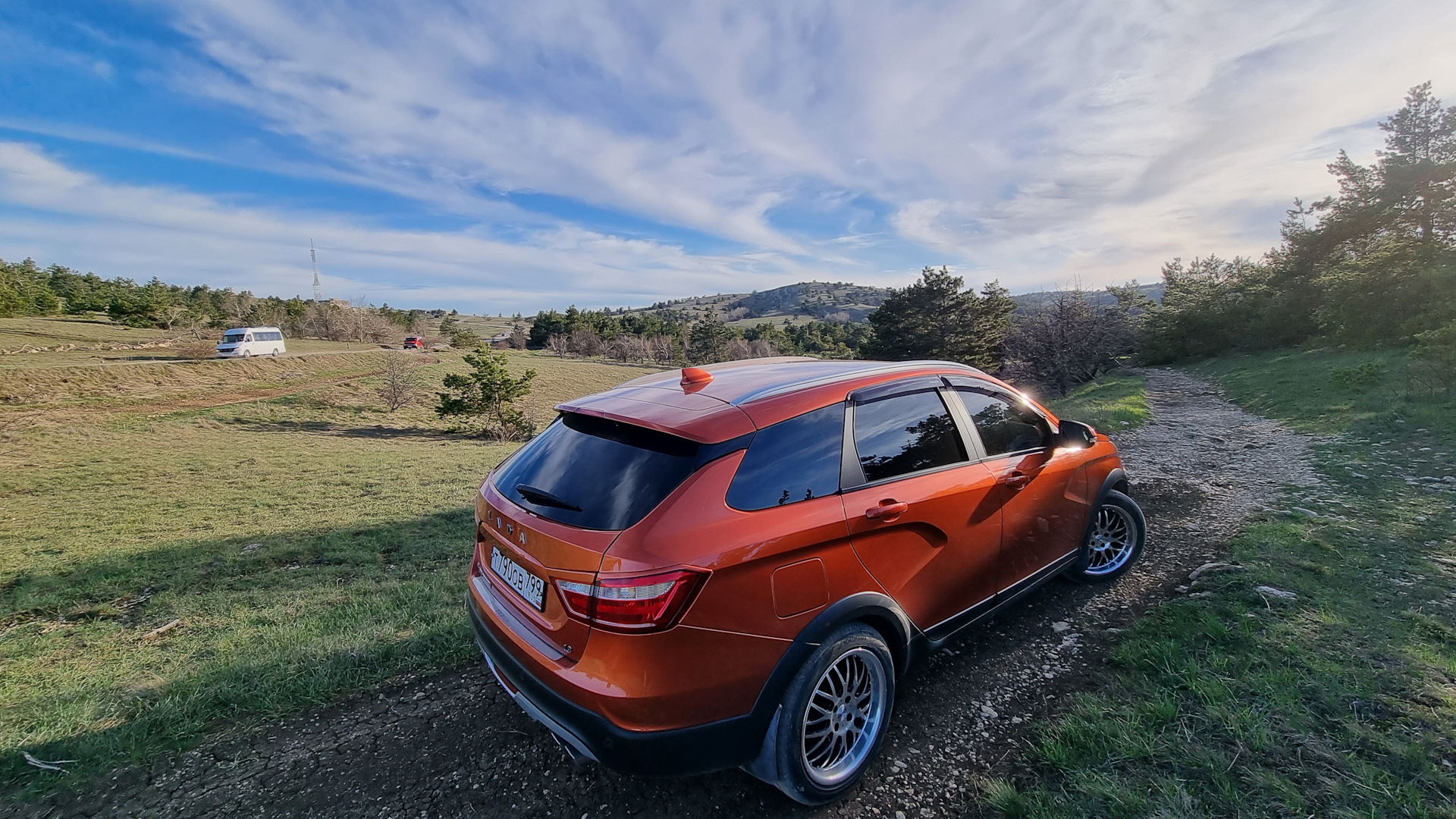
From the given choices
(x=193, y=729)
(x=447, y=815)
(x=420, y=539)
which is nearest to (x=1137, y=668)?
(x=447, y=815)

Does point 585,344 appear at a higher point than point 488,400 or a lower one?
higher

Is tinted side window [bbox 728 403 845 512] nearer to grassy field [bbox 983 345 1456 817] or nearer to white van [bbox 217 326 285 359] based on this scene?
grassy field [bbox 983 345 1456 817]

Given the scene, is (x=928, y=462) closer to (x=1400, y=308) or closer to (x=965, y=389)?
(x=965, y=389)

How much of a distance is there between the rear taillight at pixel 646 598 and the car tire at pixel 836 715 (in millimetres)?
607

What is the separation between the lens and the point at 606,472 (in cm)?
207

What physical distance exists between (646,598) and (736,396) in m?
0.95

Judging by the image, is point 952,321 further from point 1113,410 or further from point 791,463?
point 791,463

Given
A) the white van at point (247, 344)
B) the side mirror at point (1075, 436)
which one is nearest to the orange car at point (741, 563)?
the side mirror at point (1075, 436)

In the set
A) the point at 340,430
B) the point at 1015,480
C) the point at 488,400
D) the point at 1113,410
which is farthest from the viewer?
the point at 488,400

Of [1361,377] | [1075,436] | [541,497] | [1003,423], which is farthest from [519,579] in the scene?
[1361,377]

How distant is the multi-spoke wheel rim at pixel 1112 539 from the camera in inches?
149

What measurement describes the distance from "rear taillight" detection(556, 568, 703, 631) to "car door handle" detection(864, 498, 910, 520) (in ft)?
2.78

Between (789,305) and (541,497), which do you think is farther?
(789,305)

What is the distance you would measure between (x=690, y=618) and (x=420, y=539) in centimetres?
602
